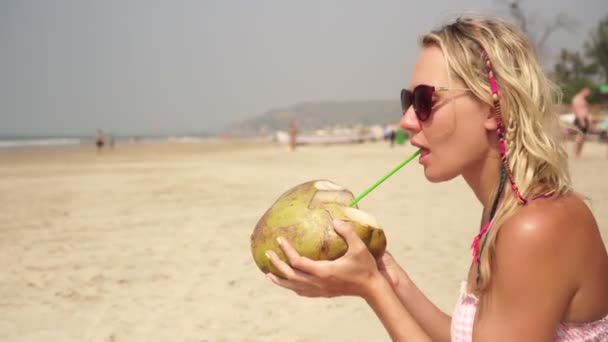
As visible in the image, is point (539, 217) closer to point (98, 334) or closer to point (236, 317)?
point (236, 317)

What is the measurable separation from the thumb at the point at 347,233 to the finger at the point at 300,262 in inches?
4.2

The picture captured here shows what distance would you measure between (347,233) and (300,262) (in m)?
0.17

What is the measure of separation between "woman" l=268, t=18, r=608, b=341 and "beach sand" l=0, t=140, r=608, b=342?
1762 millimetres

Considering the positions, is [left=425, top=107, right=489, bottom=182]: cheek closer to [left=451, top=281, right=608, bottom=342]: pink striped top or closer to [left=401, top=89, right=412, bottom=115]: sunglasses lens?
[left=401, top=89, right=412, bottom=115]: sunglasses lens

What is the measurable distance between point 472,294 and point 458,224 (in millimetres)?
4500

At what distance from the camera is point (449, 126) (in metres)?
1.41

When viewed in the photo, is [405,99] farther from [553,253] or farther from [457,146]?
[553,253]

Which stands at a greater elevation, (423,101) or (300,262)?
(423,101)

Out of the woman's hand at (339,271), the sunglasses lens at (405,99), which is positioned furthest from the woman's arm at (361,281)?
the sunglasses lens at (405,99)

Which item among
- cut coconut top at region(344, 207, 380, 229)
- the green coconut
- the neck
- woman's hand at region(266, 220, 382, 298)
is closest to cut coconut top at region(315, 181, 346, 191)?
the green coconut

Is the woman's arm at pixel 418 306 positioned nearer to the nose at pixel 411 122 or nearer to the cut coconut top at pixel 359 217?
the cut coconut top at pixel 359 217

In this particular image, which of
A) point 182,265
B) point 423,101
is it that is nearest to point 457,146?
point 423,101

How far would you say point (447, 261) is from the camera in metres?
4.40

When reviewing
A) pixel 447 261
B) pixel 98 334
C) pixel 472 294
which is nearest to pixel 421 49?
pixel 472 294
